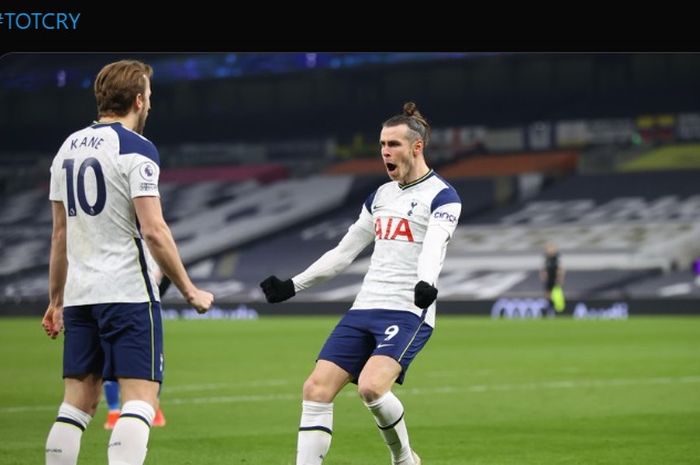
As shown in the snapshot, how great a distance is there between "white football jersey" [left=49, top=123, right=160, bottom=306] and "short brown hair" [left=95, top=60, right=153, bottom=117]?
9 cm

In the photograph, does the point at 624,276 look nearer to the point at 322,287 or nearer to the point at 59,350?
the point at 322,287

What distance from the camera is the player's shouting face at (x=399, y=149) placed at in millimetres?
8352

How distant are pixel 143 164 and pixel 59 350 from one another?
17805 millimetres

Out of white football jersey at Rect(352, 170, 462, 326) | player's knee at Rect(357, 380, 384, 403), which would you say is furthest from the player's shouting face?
player's knee at Rect(357, 380, 384, 403)

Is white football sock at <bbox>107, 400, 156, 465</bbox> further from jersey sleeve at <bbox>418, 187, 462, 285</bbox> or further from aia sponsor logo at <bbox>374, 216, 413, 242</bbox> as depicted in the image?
aia sponsor logo at <bbox>374, 216, 413, 242</bbox>

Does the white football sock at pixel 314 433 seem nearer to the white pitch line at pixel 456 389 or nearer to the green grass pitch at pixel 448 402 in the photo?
the green grass pitch at pixel 448 402

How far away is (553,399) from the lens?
47.3 ft

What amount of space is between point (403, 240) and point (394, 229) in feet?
0.31

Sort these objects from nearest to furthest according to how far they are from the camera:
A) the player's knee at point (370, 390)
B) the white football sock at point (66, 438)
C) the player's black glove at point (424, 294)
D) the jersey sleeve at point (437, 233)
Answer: the white football sock at point (66, 438) < the player's black glove at point (424, 294) < the jersey sleeve at point (437, 233) < the player's knee at point (370, 390)

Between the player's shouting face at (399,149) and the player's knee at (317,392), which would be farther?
the player's shouting face at (399,149)

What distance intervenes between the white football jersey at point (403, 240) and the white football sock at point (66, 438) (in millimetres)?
2129

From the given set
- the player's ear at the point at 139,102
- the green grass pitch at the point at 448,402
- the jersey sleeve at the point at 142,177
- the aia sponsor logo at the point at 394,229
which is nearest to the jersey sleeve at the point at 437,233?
the aia sponsor logo at the point at 394,229

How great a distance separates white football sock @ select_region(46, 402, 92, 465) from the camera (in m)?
6.80

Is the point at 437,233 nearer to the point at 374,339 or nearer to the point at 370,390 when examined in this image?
the point at 374,339
